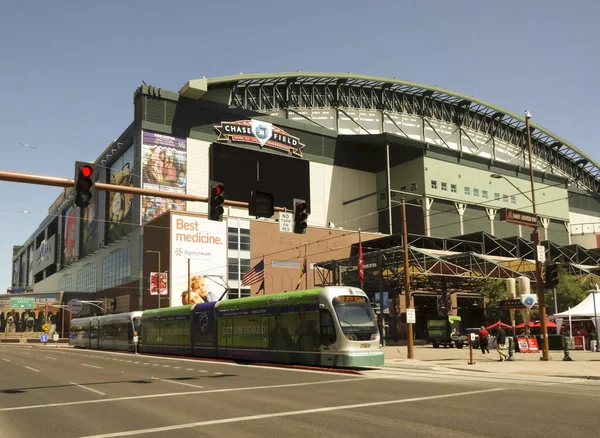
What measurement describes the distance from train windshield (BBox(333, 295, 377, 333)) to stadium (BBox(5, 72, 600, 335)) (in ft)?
86.7

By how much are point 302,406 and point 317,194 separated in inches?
3257

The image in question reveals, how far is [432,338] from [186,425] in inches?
1689

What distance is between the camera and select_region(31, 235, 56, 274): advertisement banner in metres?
141

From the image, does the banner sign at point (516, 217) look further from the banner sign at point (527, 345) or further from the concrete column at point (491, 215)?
the concrete column at point (491, 215)

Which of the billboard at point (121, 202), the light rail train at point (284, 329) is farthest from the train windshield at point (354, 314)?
the billboard at point (121, 202)

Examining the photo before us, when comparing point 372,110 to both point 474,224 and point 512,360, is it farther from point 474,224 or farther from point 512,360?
point 512,360

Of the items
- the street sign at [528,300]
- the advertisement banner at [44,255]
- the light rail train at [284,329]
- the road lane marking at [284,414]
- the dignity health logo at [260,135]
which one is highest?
the dignity health logo at [260,135]

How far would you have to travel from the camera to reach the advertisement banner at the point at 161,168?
80062 mm

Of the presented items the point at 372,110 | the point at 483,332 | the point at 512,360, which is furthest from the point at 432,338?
the point at 372,110

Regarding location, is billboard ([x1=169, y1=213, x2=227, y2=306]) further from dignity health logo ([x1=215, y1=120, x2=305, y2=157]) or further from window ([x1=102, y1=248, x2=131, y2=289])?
dignity health logo ([x1=215, y1=120, x2=305, y2=157])

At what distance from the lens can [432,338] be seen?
5122 centimetres

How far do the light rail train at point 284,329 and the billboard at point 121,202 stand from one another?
1749 inches

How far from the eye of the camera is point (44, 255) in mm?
150500

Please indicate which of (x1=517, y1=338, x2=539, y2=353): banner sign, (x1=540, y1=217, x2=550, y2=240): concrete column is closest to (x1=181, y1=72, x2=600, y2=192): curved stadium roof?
(x1=540, y1=217, x2=550, y2=240): concrete column
